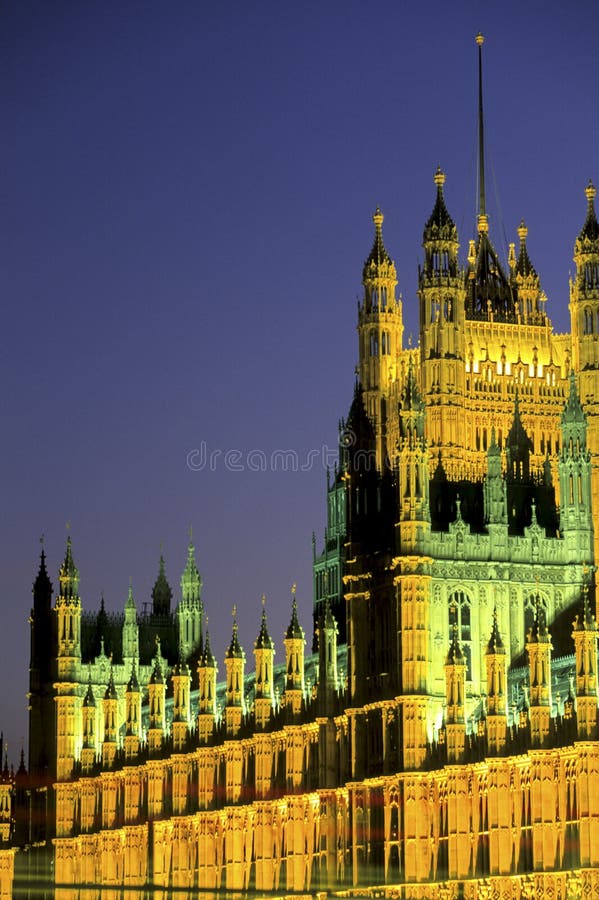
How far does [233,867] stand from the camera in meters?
144

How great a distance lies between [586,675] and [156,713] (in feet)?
178

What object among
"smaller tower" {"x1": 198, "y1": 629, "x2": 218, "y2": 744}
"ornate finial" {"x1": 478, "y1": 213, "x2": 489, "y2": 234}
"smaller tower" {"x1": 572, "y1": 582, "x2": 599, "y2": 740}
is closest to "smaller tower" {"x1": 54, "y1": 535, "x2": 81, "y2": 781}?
"smaller tower" {"x1": 198, "y1": 629, "x2": 218, "y2": 744}

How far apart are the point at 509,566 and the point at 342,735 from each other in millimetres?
11884

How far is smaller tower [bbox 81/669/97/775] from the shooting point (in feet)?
548

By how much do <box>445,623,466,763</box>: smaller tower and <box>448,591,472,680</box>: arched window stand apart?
4860mm

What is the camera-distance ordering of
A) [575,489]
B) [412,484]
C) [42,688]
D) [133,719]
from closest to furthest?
[412,484] < [575,489] < [133,719] < [42,688]

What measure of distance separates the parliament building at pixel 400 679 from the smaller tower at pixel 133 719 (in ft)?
0.58

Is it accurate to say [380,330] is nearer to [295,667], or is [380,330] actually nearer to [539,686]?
[295,667]

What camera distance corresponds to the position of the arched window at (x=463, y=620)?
123062 mm

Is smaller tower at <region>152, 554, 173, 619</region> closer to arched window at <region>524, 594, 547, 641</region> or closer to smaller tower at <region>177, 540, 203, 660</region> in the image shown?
smaller tower at <region>177, 540, 203, 660</region>

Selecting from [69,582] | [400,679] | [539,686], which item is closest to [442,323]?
[69,582]

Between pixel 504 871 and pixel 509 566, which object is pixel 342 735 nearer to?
pixel 509 566

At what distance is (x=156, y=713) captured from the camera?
15762 cm

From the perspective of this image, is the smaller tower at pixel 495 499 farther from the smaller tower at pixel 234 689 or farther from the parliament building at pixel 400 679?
the smaller tower at pixel 234 689
